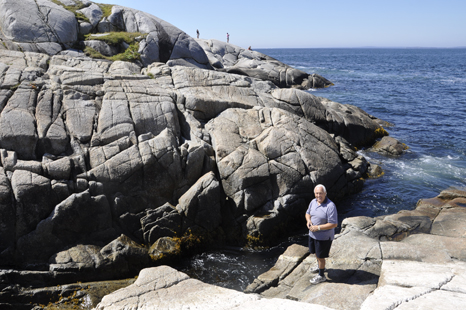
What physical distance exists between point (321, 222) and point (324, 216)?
233 mm

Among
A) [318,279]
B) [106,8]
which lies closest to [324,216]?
[318,279]

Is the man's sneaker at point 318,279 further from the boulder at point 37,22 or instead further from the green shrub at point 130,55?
the boulder at point 37,22

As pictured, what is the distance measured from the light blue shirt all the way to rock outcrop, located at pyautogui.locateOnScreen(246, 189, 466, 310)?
1.64 m

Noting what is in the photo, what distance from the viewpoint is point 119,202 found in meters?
16.2

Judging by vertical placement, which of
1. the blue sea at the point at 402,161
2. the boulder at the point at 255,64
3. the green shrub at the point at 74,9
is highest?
the green shrub at the point at 74,9

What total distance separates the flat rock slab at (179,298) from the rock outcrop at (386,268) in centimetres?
187

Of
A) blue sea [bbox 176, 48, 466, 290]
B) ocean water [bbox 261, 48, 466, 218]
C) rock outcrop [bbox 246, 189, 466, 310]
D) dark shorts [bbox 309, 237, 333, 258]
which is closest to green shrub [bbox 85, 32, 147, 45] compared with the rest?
blue sea [bbox 176, 48, 466, 290]

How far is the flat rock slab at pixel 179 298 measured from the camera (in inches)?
360

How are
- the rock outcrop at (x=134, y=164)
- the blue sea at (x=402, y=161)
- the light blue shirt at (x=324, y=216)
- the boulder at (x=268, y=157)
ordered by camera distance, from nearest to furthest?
the light blue shirt at (x=324, y=216)
the rock outcrop at (x=134, y=164)
the blue sea at (x=402, y=161)
the boulder at (x=268, y=157)

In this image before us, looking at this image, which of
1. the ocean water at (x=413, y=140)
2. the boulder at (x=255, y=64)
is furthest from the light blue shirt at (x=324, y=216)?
the boulder at (x=255, y=64)

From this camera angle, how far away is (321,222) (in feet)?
34.9

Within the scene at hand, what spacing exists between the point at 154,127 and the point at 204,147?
3.15 meters

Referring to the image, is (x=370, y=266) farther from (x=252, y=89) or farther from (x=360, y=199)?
(x=252, y=89)

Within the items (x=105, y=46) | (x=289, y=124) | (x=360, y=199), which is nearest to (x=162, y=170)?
(x=289, y=124)
